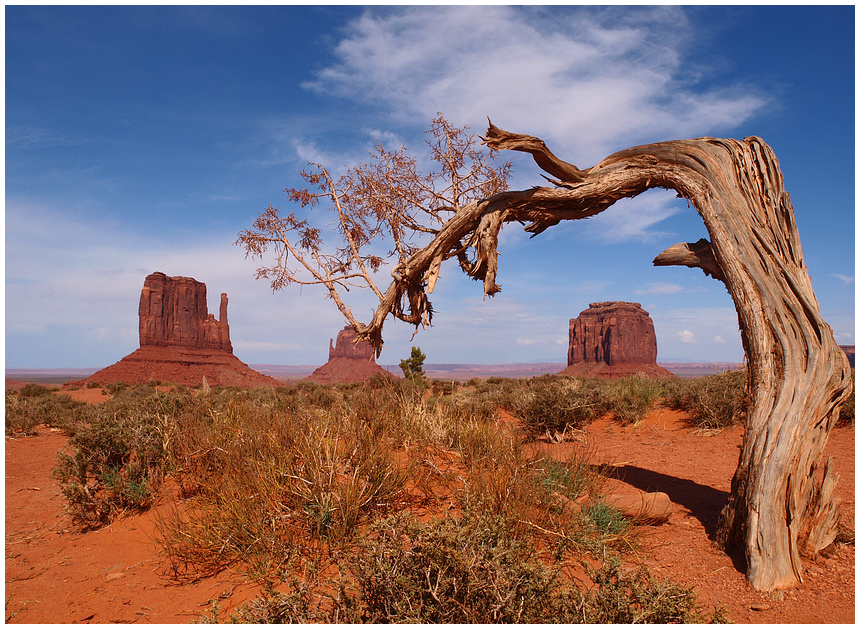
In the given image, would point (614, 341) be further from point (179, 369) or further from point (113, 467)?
point (113, 467)

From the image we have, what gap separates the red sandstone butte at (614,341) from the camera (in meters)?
88.9

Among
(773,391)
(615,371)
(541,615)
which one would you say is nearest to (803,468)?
(773,391)

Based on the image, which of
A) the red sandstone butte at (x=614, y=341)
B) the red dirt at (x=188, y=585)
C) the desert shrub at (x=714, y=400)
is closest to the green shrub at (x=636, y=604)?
the red dirt at (x=188, y=585)

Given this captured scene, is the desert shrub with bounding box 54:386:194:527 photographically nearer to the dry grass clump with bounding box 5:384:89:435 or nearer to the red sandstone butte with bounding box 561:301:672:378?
the dry grass clump with bounding box 5:384:89:435

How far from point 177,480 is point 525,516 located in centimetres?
466

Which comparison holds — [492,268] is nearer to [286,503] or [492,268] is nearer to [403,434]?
[403,434]

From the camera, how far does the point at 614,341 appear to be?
299 ft

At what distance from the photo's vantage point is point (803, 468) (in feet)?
13.1

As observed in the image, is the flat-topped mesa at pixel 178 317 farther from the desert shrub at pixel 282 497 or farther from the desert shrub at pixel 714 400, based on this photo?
the desert shrub at pixel 282 497

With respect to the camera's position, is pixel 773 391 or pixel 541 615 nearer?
pixel 541 615

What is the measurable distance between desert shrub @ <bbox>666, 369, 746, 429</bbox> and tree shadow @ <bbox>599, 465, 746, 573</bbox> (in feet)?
12.9

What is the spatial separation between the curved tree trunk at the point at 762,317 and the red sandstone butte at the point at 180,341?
2456 inches

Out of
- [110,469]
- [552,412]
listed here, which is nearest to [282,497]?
[110,469]

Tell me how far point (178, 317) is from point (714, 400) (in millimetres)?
81812
